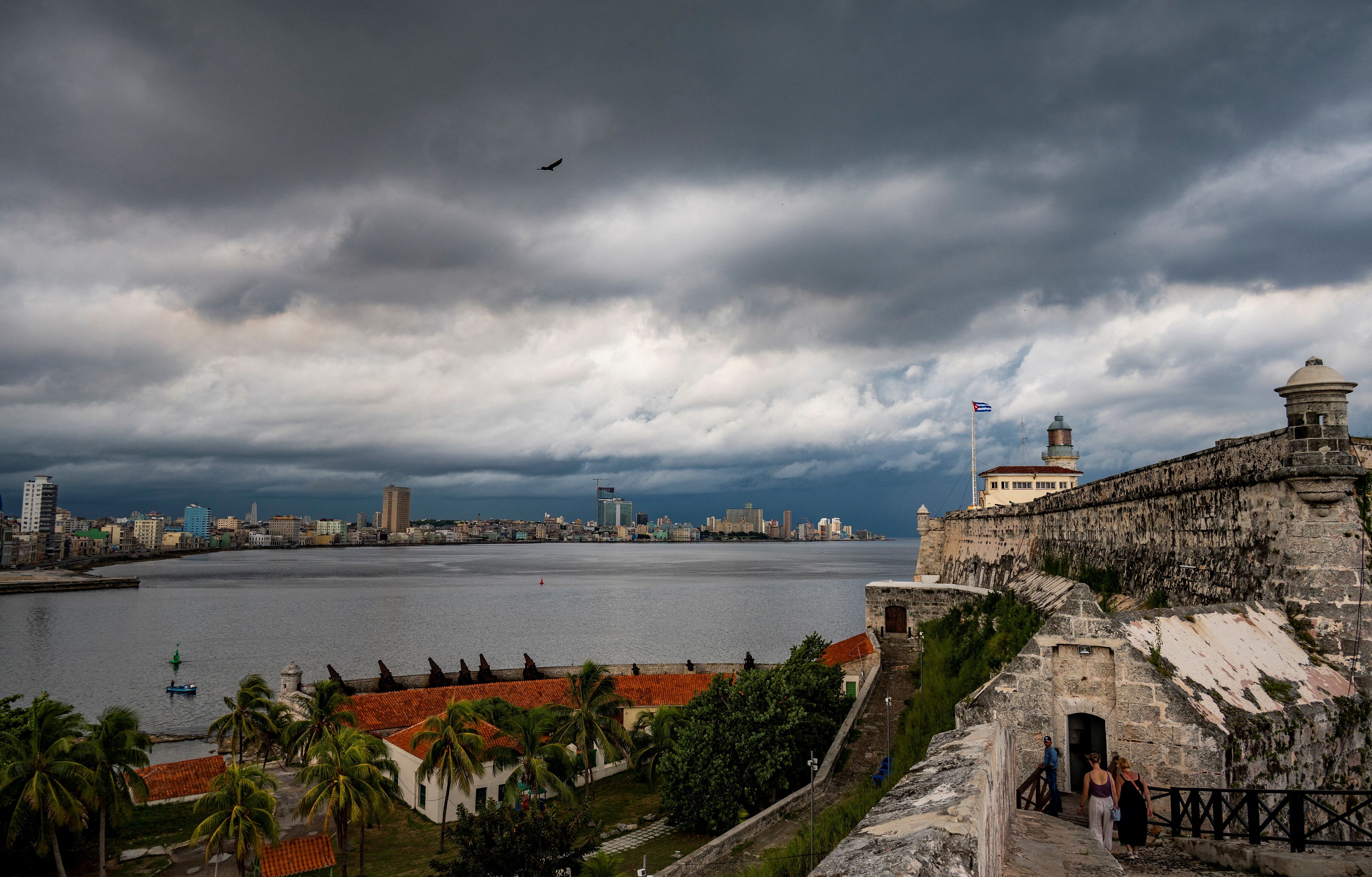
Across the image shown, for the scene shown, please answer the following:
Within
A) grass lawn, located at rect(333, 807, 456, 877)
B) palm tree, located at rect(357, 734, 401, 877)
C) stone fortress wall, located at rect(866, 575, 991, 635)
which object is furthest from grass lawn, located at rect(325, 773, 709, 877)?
stone fortress wall, located at rect(866, 575, 991, 635)

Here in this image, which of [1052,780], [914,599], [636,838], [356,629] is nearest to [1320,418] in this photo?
[1052,780]

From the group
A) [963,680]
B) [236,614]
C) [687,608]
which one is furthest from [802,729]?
[236,614]

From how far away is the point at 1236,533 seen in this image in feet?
52.6

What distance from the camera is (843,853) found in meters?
3.73

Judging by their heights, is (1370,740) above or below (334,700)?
above

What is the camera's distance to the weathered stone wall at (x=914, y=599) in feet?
122

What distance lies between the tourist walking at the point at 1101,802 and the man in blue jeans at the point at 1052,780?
2.10ft

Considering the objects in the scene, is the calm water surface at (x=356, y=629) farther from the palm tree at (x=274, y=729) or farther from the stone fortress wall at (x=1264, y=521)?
the stone fortress wall at (x=1264, y=521)

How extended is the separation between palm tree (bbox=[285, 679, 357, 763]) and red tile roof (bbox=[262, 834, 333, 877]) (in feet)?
12.0

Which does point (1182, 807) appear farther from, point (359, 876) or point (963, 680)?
point (359, 876)

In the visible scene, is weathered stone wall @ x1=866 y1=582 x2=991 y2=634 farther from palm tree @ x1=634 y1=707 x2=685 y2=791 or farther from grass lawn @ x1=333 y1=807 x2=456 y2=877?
grass lawn @ x1=333 y1=807 x2=456 y2=877

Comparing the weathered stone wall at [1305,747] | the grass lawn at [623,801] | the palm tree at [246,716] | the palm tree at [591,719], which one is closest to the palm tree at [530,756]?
the palm tree at [591,719]

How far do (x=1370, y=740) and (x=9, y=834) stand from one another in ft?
117

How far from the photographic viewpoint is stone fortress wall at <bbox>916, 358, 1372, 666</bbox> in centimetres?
1373
